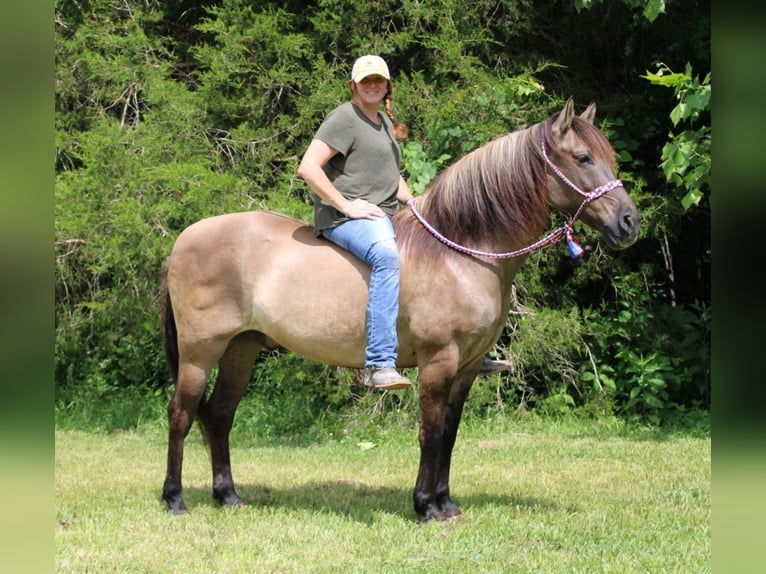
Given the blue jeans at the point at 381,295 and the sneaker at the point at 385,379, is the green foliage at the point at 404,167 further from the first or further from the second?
the sneaker at the point at 385,379

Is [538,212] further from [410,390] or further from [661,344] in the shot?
[661,344]

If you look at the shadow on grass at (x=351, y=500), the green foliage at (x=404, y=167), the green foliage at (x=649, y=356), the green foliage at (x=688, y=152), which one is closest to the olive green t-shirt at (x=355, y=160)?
the shadow on grass at (x=351, y=500)

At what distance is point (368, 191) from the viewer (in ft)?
16.0

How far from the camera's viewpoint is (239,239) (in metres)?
5.06

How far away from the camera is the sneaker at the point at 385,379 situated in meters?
4.41

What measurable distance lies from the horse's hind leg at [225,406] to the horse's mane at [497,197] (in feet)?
4.48

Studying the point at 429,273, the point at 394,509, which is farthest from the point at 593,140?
the point at 394,509

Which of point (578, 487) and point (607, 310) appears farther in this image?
point (607, 310)

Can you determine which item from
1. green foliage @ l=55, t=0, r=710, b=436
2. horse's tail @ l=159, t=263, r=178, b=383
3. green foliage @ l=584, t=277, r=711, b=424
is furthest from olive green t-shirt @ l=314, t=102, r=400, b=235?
green foliage @ l=584, t=277, r=711, b=424

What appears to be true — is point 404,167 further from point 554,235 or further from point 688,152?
point 554,235

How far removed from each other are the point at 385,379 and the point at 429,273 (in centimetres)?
71
